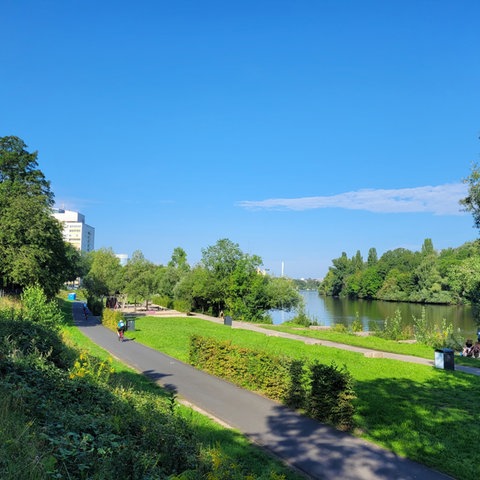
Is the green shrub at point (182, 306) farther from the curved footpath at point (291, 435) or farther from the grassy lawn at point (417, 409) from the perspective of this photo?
the curved footpath at point (291, 435)

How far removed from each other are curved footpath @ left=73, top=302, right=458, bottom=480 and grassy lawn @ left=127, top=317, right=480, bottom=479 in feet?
1.54

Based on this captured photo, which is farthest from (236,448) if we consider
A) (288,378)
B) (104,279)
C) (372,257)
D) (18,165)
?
(372,257)

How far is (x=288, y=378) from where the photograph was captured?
36.2 feet

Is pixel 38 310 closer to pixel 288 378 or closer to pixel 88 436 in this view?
pixel 288 378

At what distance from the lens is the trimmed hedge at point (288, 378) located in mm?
9586

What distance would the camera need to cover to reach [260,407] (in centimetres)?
1091

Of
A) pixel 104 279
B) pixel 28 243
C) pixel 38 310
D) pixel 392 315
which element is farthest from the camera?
pixel 392 315

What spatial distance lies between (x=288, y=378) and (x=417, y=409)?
3054mm

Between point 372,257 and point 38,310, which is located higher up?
point 372,257

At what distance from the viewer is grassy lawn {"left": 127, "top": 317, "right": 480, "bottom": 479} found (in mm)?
7848

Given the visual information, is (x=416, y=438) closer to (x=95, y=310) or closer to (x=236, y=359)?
(x=236, y=359)

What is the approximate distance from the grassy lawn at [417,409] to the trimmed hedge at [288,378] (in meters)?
0.60

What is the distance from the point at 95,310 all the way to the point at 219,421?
3410 cm

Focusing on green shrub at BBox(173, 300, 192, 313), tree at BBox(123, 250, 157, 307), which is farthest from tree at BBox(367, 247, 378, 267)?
tree at BBox(123, 250, 157, 307)
